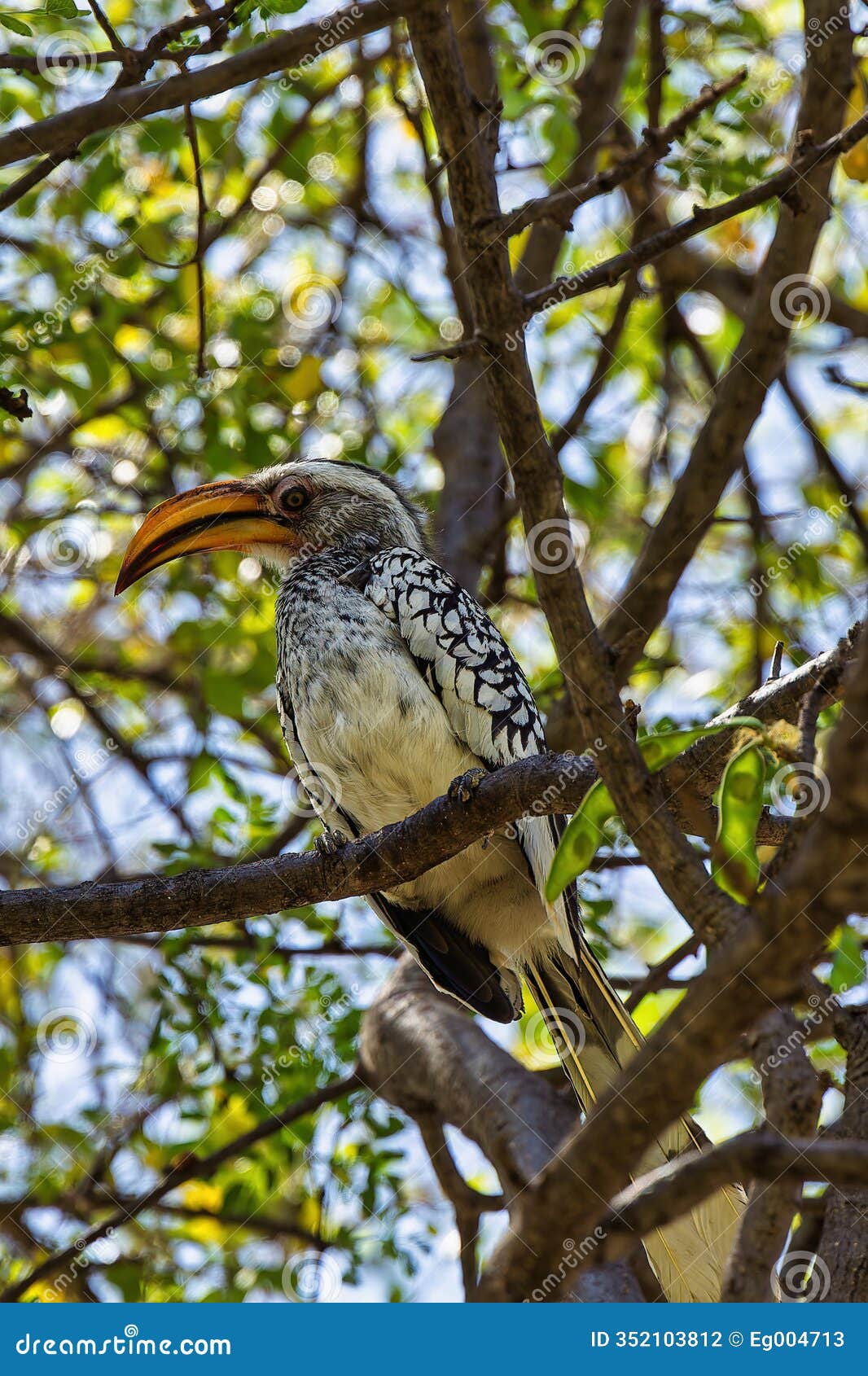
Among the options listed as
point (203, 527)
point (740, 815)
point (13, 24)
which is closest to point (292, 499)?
point (203, 527)

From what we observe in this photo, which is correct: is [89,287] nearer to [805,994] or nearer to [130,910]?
[130,910]

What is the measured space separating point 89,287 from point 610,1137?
4597 mm

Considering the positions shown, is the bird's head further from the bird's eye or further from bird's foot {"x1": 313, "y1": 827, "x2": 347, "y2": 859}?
bird's foot {"x1": 313, "y1": 827, "x2": 347, "y2": 859}

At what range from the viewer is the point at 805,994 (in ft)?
9.80

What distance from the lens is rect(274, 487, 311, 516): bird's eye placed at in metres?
4.75

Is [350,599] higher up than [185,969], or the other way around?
[350,599]

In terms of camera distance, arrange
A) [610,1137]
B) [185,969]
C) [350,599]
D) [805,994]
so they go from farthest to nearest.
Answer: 1. [185,969]
2. [350,599]
3. [805,994]
4. [610,1137]

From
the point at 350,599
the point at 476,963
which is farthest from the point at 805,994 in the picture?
the point at 350,599

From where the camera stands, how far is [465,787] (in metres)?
3.02

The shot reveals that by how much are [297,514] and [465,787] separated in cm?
201

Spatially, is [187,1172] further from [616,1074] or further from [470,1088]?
[616,1074]

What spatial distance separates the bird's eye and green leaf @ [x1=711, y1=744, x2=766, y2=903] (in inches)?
124

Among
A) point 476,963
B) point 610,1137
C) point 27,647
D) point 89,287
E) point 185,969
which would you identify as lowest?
point 610,1137

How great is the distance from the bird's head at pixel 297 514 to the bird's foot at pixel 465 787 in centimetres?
174
